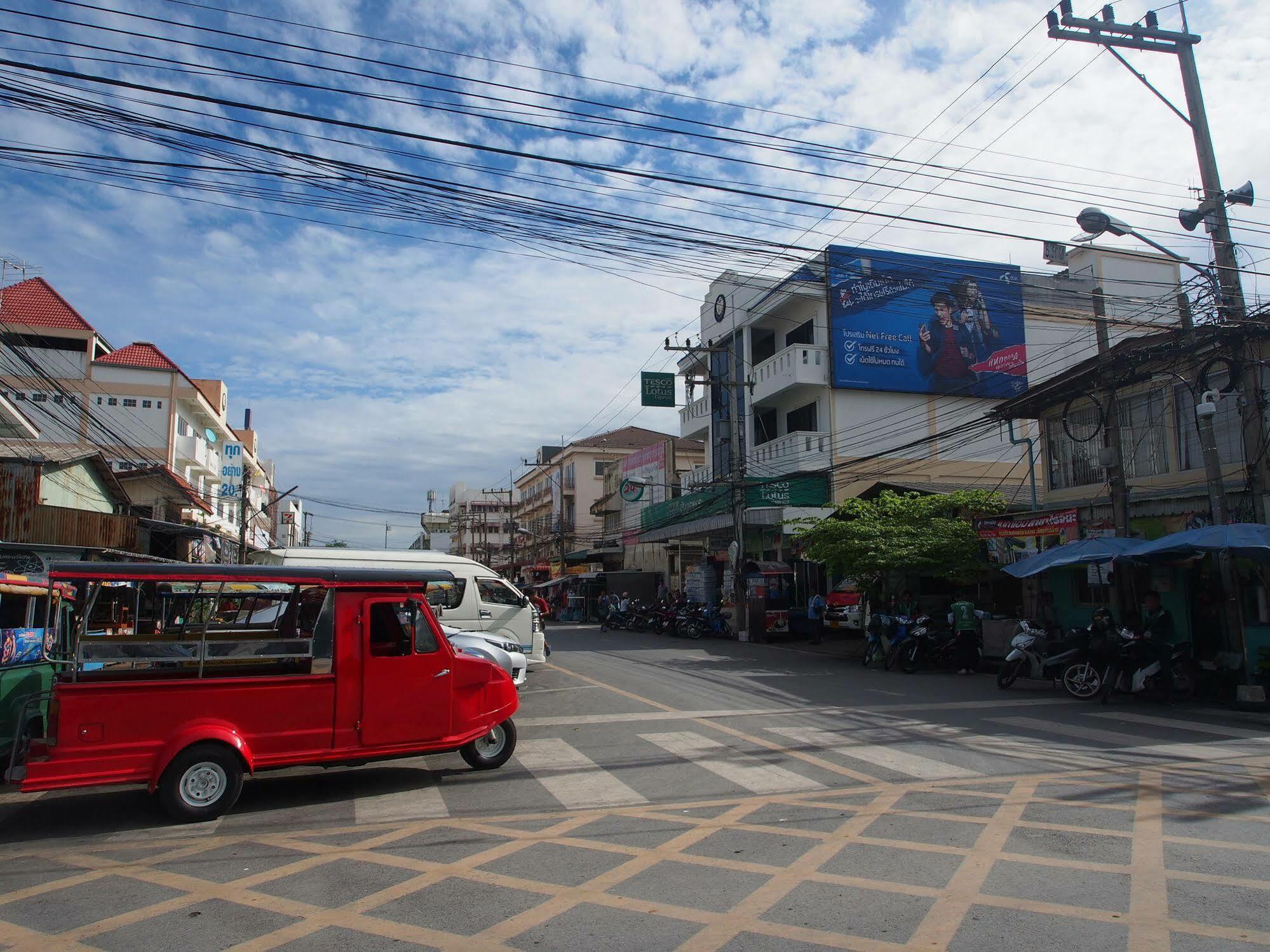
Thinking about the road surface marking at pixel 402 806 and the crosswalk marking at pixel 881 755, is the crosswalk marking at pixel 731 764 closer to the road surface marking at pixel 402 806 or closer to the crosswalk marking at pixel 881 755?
the crosswalk marking at pixel 881 755

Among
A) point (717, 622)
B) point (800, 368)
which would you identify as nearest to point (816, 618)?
point (717, 622)

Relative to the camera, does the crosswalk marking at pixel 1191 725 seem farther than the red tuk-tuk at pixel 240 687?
Yes

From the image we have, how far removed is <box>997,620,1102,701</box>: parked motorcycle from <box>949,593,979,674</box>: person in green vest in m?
1.79

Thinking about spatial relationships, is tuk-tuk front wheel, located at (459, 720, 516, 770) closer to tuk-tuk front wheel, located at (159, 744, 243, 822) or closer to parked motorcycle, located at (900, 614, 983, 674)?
tuk-tuk front wheel, located at (159, 744, 243, 822)

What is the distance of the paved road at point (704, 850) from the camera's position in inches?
176

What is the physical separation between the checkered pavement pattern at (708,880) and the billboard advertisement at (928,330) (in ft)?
80.8

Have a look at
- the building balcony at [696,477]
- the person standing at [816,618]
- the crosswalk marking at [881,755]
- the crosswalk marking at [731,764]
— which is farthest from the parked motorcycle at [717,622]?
the crosswalk marking at [731,764]

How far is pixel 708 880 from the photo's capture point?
5.21 metres

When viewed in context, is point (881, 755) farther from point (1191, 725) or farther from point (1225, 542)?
point (1225, 542)

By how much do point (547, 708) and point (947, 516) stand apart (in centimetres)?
1162

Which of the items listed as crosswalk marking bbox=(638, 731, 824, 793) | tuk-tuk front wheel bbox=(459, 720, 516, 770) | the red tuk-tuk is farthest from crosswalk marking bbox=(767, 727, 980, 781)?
the red tuk-tuk

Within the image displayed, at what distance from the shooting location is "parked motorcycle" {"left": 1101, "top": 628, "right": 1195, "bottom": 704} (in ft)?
41.0

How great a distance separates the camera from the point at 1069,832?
605cm

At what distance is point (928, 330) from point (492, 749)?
2696 cm
